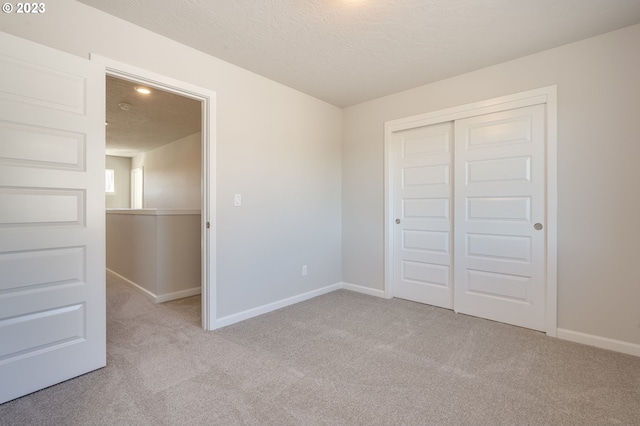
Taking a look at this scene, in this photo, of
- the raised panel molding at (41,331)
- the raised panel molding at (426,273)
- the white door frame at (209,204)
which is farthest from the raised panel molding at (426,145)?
the raised panel molding at (41,331)

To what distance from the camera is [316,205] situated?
375cm

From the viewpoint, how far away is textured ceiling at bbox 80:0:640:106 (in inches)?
79.0

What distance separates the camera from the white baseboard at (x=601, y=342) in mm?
2246

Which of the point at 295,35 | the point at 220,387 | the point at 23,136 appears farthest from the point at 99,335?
the point at 295,35

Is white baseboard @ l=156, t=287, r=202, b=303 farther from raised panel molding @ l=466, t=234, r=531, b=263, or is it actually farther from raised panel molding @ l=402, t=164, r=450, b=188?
raised panel molding @ l=466, t=234, r=531, b=263

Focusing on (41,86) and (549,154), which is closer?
(41,86)

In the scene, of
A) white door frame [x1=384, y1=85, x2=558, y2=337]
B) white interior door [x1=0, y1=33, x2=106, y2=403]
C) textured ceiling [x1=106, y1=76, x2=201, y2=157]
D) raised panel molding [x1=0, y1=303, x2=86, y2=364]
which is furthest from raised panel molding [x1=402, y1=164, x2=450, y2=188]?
raised panel molding [x1=0, y1=303, x2=86, y2=364]

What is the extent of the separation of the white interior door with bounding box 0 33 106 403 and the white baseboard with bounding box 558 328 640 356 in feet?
11.5

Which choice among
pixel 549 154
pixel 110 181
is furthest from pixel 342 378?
pixel 110 181

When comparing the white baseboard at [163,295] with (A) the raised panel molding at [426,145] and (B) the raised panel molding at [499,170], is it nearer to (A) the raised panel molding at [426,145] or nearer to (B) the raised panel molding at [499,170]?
(A) the raised panel molding at [426,145]

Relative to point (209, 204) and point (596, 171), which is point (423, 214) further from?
point (209, 204)

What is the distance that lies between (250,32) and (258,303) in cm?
241

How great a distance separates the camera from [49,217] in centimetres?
182

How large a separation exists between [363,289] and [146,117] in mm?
3768
